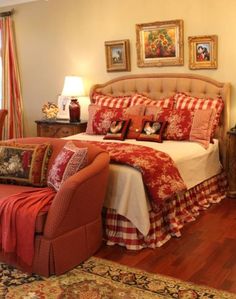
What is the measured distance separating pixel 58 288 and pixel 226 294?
1101 mm

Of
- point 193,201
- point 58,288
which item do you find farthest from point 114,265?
point 193,201

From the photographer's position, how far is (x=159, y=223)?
138 inches

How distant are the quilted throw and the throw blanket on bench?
2.64 ft

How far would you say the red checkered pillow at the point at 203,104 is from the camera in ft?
14.8

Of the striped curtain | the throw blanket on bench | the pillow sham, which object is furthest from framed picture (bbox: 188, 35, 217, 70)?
the striped curtain

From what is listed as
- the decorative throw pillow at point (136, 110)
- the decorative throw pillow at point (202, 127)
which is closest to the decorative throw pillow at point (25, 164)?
the decorative throw pillow at point (136, 110)

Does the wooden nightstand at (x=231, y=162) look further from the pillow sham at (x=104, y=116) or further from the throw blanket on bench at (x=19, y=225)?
the throw blanket on bench at (x=19, y=225)

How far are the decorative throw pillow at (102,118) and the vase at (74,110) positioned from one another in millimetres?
563

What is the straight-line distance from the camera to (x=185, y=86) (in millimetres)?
4867

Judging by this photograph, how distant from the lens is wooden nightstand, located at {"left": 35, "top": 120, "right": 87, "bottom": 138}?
5.45 metres

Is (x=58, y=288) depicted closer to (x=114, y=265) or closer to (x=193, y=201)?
(x=114, y=265)

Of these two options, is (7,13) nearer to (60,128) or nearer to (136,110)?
(60,128)

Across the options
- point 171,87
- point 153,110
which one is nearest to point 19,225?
point 153,110

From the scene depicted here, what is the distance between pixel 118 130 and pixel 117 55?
1.36 m
